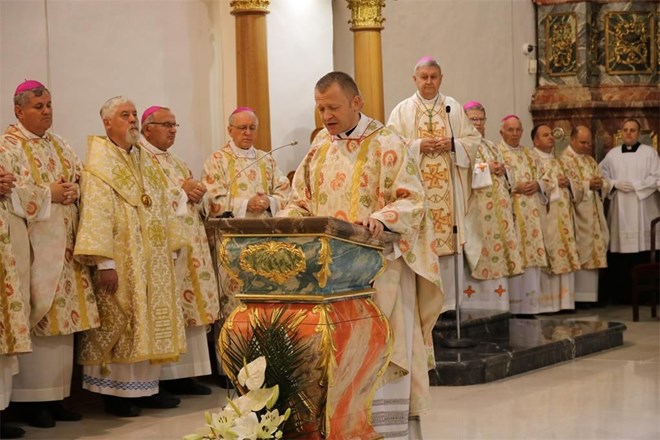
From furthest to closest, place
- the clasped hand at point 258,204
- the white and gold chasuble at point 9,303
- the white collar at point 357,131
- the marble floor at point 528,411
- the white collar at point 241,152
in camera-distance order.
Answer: the white collar at point 241,152 → the clasped hand at point 258,204 → the marble floor at point 528,411 → the white and gold chasuble at point 9,303 → the white collar at point 357,131

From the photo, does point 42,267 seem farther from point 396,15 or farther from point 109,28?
point 396,15

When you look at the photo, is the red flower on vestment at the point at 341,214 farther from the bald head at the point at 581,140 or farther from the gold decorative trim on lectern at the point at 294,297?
the bald head at the point at 581,140

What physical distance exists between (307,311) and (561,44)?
10397 mm

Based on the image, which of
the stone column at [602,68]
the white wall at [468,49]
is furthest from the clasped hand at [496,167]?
the stone column at [602,68]

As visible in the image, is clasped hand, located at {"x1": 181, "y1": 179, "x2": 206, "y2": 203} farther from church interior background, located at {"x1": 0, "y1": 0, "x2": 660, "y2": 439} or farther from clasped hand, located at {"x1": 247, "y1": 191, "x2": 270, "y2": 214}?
church interior background, located at {"x1": 0, "y1": 0, "x2": 660, "y2": 439}

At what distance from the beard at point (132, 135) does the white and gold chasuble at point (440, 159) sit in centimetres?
261

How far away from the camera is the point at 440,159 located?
938 cm

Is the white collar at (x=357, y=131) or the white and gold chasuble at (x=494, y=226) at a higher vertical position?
the white collar at (x=357, y=131)

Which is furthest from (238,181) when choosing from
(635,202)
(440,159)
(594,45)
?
(594,45)

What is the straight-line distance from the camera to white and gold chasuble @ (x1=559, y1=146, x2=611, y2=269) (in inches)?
506

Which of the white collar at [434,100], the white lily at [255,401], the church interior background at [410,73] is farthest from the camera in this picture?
the white collar at [434,100]

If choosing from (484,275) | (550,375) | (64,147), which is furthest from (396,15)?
(64,147)

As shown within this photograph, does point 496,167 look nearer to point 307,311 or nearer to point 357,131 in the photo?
point 357,131

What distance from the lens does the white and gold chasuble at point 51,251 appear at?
7.03m
